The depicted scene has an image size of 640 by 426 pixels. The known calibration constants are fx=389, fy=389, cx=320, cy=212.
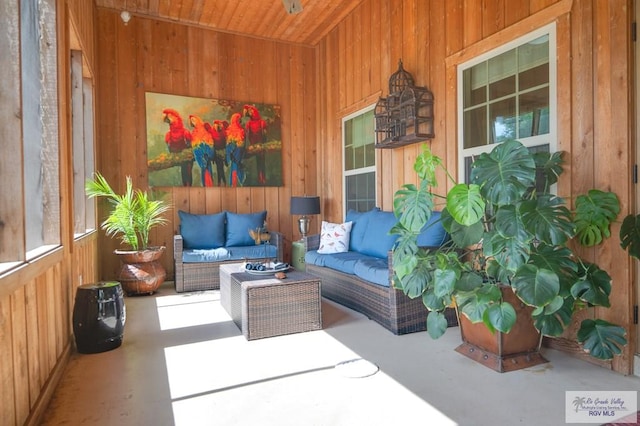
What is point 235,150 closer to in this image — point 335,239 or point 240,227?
point 240,227

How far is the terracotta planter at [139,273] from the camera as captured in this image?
171 inches

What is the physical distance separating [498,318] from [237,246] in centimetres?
356

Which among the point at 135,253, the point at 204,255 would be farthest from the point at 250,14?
the point at 135,253

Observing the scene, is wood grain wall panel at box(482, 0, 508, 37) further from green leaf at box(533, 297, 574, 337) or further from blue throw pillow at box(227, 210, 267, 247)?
blue throw pillow at box(227, 210, 267, 247)

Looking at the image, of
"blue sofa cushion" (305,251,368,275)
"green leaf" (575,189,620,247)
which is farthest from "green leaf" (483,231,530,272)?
"blue sofa cushion" (305,251,368,275)

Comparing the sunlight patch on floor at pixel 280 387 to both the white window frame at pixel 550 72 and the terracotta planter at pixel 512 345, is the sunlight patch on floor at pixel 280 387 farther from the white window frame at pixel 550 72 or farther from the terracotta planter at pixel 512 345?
the white window frame at pixel 550 72

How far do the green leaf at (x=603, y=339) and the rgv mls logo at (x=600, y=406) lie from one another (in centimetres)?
19

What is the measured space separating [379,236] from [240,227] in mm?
2095

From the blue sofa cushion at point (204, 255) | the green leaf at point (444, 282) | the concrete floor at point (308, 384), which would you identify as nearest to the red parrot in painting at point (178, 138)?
the blue sofa cushion at point (204, 255)

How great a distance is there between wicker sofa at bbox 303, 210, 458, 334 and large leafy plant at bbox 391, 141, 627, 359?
0.55 meters

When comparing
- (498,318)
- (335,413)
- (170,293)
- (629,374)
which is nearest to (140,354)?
(335,413)

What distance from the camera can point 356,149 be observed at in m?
5.18

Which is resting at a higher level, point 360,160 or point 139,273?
point 360,160

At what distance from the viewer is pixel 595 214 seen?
2.26 metres
